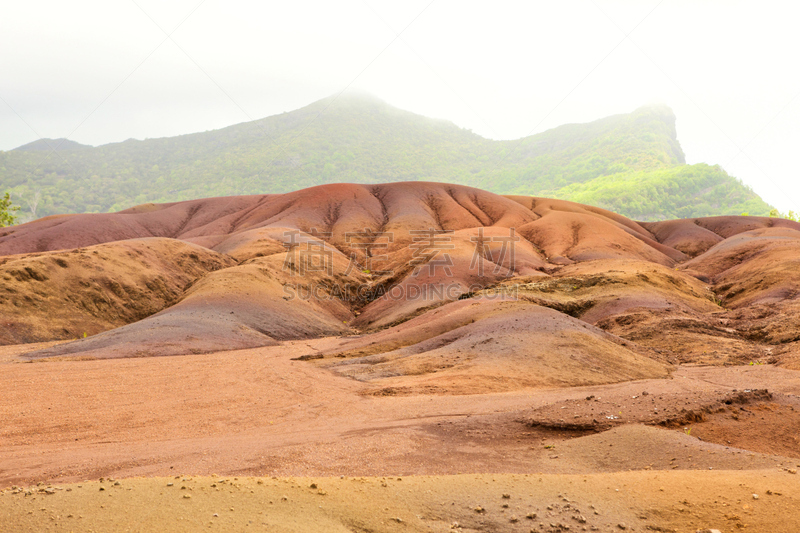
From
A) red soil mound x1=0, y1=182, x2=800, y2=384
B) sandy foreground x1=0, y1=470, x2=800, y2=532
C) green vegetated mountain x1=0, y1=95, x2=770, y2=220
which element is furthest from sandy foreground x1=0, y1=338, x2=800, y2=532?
green vegetated mountain x1=0, y1=95, x2=770, y2=220

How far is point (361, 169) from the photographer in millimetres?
170375

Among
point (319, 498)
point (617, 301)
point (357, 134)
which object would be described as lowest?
point (319, 498)

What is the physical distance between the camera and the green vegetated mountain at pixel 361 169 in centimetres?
11650

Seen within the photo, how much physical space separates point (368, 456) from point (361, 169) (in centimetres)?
16768

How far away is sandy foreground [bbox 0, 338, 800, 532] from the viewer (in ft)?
14.3

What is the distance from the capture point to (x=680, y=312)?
23.3 metres

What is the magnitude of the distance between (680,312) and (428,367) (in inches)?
593

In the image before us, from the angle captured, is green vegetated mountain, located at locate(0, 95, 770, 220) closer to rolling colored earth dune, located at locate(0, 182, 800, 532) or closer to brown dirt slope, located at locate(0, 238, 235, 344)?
rolling colored earth dune, located at locate(0, 182, 800, 532)

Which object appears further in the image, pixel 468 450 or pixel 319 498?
pixel 468 450

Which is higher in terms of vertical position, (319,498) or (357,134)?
(357,134)

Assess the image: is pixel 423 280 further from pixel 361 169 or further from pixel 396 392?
pixel 361 169

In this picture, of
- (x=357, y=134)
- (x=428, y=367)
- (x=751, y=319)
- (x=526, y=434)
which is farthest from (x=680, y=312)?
(x=357, y=134)

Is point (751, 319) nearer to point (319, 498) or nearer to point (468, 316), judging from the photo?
point (468, 316)

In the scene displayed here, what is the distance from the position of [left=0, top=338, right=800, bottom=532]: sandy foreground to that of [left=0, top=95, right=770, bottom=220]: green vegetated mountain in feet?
354
